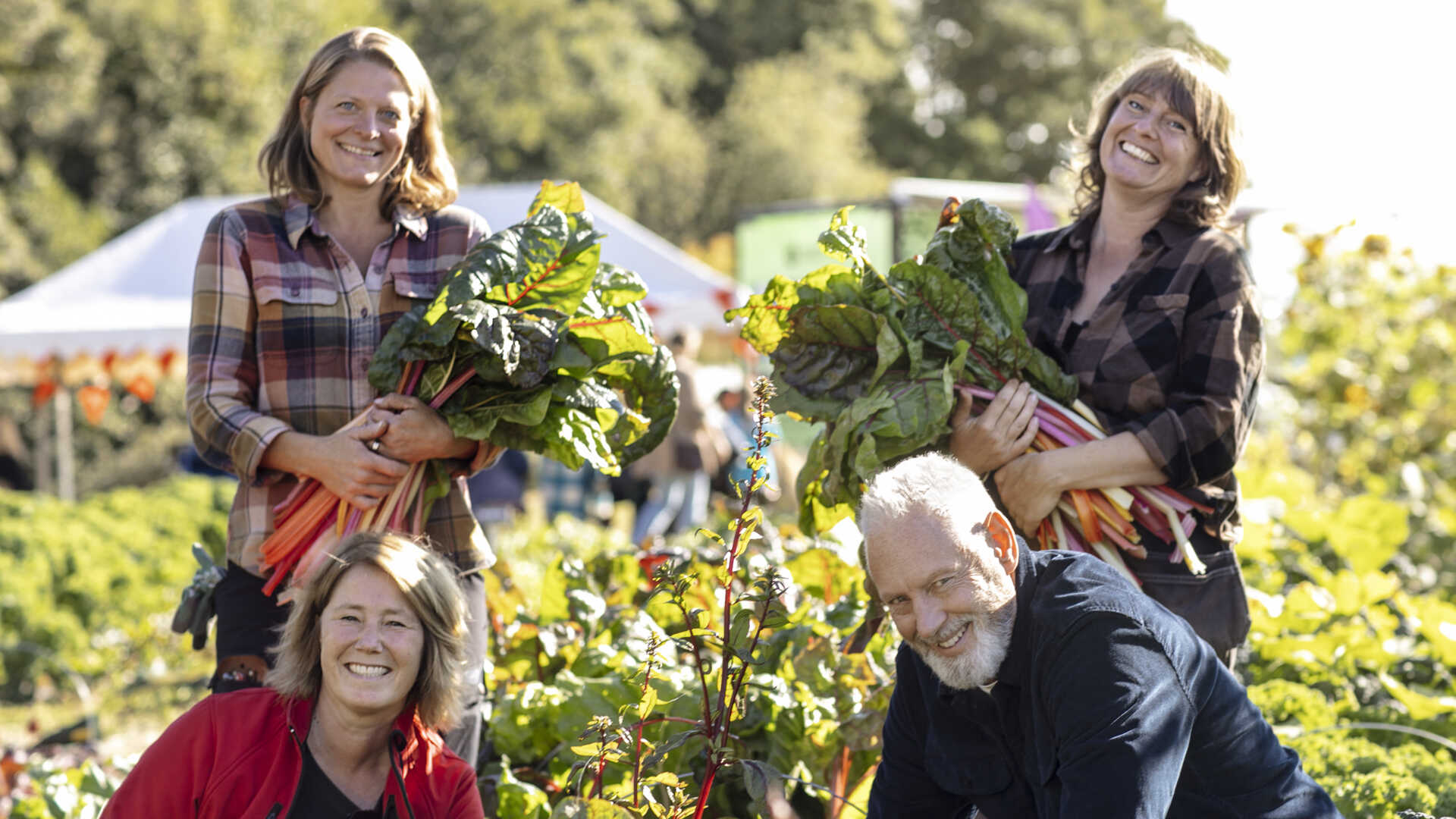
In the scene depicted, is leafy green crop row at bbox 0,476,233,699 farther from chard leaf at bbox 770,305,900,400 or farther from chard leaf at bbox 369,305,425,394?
chard leaf at bbox 770,305,900,400

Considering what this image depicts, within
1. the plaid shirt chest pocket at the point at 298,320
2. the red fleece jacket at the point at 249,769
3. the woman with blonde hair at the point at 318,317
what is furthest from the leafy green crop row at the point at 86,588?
the red fleece jacket at the point at 249,769

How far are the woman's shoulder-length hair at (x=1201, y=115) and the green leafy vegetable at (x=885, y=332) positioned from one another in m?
0.37

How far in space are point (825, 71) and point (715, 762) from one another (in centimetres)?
3622

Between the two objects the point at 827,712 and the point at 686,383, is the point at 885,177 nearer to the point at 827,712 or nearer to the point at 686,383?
the point at 686,383

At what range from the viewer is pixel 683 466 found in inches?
343

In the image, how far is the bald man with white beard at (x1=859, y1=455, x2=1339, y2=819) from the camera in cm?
185

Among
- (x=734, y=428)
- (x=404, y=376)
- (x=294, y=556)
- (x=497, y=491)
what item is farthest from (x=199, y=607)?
(x=734, y=428)

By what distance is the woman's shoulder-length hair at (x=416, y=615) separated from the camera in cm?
244

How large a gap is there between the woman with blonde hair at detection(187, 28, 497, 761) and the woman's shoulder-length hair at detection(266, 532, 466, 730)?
0.16 m

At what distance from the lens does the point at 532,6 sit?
106 feet

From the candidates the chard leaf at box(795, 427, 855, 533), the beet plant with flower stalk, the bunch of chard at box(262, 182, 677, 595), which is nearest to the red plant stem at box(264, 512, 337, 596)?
the bunch of chard at box(262, 182, 677, 595)

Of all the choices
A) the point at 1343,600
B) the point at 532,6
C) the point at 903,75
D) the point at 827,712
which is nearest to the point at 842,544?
the point at 827,712

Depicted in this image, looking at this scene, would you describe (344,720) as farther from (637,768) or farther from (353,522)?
(637,768)

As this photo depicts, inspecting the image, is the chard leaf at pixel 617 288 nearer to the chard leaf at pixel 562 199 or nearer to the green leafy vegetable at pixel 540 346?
the green leafy vegetable at pixel 540 346
